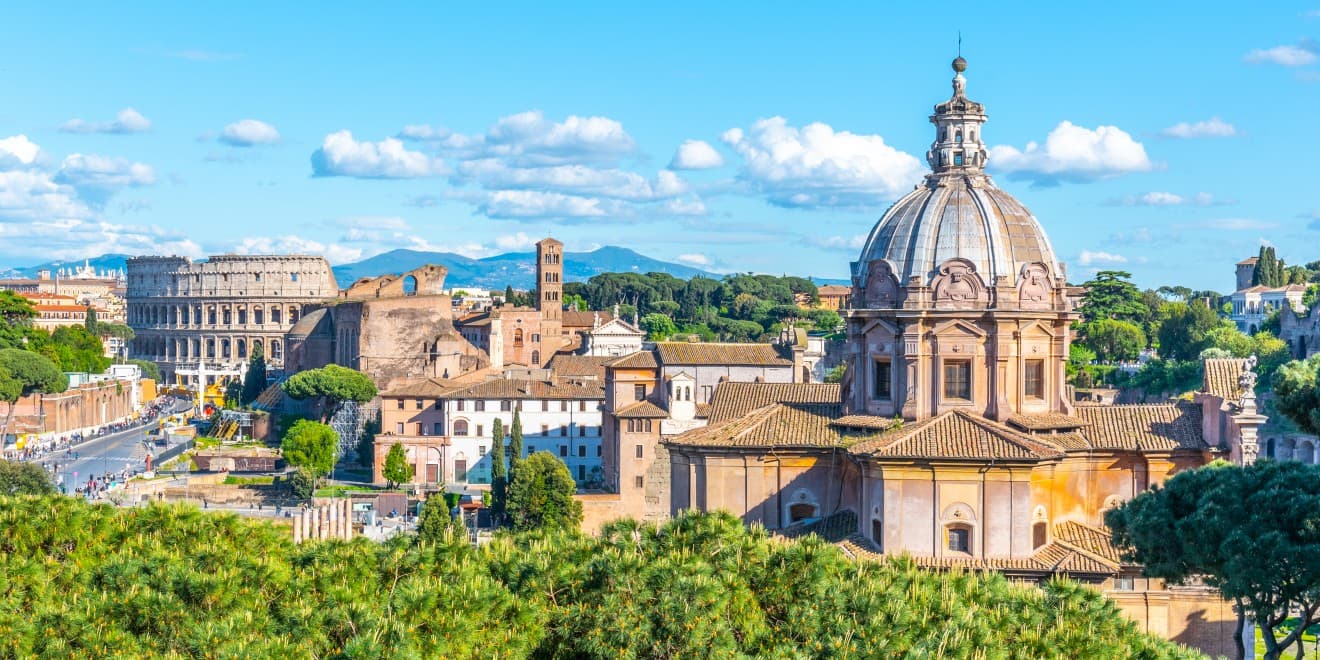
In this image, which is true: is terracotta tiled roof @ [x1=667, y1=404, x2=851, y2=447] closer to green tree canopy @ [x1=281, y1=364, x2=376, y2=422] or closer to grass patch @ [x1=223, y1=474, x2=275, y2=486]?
grass patch @ [x1=223, y1=474, x2=275, y2=486]

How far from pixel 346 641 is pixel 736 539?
14.1 ft

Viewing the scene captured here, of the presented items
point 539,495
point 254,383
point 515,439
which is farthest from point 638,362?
point 254,383

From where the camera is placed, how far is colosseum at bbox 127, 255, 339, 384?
134 metres

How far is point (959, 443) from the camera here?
26.3 m

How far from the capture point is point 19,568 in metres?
17.0

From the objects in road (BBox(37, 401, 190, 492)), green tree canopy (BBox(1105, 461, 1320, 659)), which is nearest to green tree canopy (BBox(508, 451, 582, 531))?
road (BBox(37, 401, 190, 492))

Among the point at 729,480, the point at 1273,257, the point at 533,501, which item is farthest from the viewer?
the point at 1273,257

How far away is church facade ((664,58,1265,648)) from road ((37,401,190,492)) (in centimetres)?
3708

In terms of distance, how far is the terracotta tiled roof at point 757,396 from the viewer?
34.3 metres

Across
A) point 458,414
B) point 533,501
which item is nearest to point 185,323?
point 458,414

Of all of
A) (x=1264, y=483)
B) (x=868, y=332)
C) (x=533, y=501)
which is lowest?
(x=533, y=501)

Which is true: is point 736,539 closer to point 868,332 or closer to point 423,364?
point 868,332

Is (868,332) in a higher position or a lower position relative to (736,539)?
higher

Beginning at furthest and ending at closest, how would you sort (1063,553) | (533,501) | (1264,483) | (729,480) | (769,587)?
(533,501) < (729,480) < (1063,553) < (1264,483) < (769,587)
